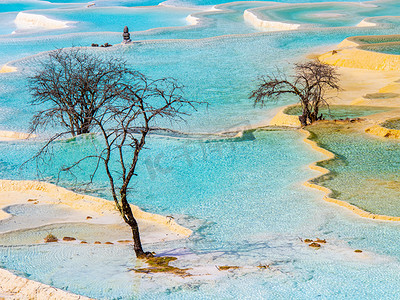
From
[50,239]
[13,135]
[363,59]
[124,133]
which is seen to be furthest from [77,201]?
[363,59]

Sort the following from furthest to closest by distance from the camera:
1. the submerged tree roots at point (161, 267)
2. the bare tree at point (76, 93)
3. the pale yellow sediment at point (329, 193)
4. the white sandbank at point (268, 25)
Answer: the white sandbank at point (268, 25) < the bare tree at point (76, 93) < the pale yellow sediment at point (329, 193) < the submerged tree roots at point (161, 267)

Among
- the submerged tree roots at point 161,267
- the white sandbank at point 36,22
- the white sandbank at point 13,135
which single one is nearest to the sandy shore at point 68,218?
the submerged tree roots at point 161,267

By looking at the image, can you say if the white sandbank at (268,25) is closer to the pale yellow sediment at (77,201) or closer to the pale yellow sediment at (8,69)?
the pale yellow sediment at (8,69)

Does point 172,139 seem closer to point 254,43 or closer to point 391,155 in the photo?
point 391,155

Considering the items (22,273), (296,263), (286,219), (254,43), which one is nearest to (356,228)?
(286,219)

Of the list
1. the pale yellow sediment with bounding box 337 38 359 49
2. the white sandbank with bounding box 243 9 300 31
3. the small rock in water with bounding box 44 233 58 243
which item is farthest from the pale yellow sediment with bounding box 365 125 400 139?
the white sandbank with bounding box 243 9 300 31

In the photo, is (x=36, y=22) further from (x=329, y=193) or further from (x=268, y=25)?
(x=329, y=193)
